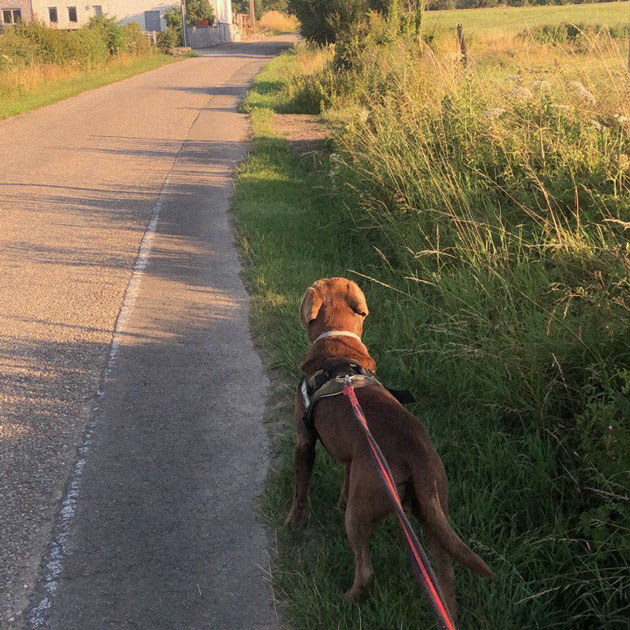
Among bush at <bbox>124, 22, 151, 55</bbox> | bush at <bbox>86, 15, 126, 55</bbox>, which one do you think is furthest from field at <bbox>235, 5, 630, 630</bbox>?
bush at <bbox>124, 22, 151, 55</bbox>

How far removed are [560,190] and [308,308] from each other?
2.87m

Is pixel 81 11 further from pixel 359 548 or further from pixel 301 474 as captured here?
pixel 359 548

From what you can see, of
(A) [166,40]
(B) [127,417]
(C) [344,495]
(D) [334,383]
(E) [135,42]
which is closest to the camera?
(D) [334,383]

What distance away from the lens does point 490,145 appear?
6.34m

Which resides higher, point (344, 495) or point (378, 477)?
point (378, 477)

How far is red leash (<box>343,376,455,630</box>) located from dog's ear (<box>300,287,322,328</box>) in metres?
0.59

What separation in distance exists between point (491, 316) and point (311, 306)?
5.55 ft

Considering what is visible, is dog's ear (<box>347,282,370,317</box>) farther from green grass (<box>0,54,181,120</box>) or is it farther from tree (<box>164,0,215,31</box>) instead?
tree (<box>164,0,215,31</box>)

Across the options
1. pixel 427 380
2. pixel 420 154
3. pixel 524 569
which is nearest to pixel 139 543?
pixel 524 569

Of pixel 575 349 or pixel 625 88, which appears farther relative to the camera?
pixel 625 88

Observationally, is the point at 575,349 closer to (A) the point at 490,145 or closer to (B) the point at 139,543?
(B) the point at 139,543

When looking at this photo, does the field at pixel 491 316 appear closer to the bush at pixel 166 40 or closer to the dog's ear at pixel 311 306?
the dog's ear at pixel 311 306

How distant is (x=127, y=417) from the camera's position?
13.7ft

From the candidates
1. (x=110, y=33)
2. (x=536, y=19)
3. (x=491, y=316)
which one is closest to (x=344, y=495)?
(x=491, y=316)
